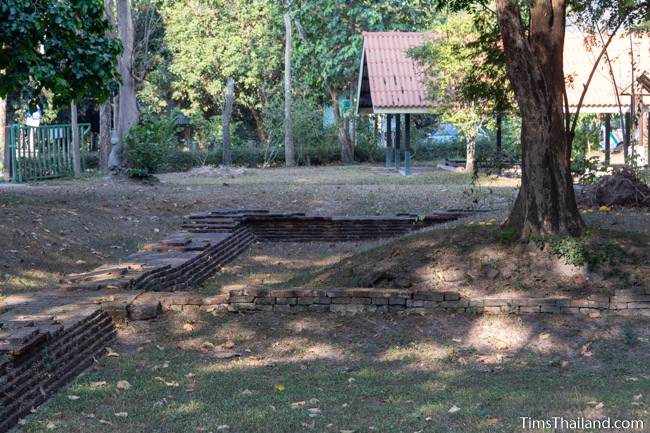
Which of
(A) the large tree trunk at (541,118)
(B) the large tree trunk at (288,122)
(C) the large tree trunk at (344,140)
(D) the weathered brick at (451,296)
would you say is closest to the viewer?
(D) the weathered brick at (451,296)

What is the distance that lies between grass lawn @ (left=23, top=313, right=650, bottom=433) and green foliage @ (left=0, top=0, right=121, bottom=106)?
7194 mm

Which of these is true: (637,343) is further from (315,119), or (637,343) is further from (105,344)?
(315,119)

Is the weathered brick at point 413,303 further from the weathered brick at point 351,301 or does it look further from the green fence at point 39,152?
the green fence at point 39,152

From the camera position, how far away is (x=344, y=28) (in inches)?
1512

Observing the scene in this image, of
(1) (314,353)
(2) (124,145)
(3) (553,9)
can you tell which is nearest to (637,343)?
(1) (314,353)

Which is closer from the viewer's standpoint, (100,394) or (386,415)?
(386,415)

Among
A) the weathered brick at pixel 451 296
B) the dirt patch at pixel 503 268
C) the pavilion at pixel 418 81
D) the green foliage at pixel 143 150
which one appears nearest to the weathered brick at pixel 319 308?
the dirt patch at pixel 503 268

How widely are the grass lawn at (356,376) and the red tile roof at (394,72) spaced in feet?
65.7

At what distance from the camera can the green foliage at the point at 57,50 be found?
46.2 ft

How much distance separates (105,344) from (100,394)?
1.39 metres

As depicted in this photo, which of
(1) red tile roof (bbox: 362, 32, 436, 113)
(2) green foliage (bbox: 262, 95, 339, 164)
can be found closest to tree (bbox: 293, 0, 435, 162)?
(2) green foliage (bbox: 262, 95, 339, 164)

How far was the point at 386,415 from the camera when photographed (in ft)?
19.6

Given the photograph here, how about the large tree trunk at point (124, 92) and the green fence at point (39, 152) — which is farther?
the green fence at point (39, 152)

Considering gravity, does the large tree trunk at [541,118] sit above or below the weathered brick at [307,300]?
above
